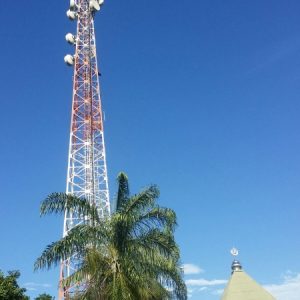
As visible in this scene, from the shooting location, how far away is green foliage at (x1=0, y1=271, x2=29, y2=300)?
105 feet

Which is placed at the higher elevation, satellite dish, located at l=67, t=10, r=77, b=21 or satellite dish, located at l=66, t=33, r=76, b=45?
satellite dish, located at l=67, t=10, r=77, b=21

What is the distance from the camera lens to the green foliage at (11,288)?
31.9 metres

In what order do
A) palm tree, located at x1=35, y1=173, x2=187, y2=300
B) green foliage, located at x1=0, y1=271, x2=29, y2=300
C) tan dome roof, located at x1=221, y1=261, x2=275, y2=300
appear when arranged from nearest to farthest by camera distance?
palm tree, located at x1=35, y1=173, x2=187, y2=300 → tan dome roof, located at x1=221, y1=261, x2=275, y2=300 → green foliage, located at x1=0, y1=271, x2=29, y2=300


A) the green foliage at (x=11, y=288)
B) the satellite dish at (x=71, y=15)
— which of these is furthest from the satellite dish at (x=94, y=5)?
the green foliage at (x=11, y=288)

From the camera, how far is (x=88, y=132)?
36.2 m

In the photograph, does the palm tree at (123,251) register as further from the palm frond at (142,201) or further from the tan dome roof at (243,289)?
the tan dome roof at (243,289)

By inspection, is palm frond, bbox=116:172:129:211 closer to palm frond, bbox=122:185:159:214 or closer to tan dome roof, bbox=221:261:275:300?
palm frond, bbox=122:185:159:214

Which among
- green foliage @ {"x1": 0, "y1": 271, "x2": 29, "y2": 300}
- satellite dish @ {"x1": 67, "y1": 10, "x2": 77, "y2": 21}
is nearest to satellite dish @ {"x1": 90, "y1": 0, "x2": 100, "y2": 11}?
satellite dish @ {"x1": 67, "y1": 10, "x2": 77, "y2": 21}

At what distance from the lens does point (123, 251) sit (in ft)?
64.2

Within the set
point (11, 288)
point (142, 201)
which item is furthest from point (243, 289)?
point (11, 288)

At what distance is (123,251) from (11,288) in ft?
52.8

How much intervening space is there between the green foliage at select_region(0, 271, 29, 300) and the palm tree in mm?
14117

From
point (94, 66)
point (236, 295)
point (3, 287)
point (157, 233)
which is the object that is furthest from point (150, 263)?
point (94, 66)

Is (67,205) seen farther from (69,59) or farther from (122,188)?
(69,59)
